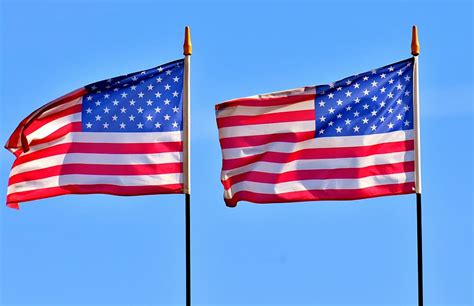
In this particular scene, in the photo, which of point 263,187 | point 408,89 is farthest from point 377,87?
point 263,187

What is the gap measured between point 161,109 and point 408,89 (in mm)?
5810

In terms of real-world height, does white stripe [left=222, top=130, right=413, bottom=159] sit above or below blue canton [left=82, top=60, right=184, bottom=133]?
below

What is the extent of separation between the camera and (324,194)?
40.1 meters

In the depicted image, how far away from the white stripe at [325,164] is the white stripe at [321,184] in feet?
1.07

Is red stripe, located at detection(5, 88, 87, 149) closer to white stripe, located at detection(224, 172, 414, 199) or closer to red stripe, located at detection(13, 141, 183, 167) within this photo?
red stripe, located at detection(13, 141, 183, 167)

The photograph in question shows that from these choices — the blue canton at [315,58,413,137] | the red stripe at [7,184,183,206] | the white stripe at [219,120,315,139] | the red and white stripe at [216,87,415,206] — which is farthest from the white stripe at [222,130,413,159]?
the red stripe at [7,184,183,206]

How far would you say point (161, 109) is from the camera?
40812 millimetres

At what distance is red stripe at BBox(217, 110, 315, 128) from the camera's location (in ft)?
134

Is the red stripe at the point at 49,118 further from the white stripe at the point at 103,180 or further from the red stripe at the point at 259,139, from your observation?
the red stripe at the point at 259,139

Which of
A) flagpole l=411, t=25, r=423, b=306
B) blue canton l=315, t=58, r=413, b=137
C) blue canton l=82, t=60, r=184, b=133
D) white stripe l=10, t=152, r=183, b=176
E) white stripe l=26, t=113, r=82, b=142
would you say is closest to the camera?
flagpole l=411, t=25, r=423, b=306

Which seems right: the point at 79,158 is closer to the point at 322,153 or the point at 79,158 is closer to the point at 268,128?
the point at 268,128

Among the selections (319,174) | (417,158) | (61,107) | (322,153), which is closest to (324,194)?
(319,174)

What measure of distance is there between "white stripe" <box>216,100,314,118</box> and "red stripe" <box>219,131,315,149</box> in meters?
0.57

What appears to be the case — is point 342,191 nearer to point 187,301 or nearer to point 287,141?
point 287,141
